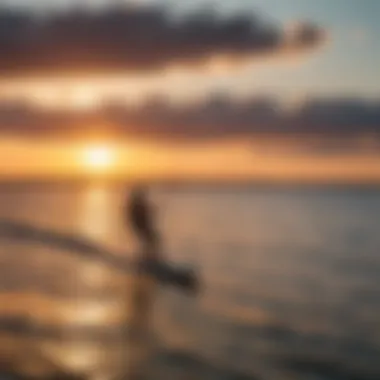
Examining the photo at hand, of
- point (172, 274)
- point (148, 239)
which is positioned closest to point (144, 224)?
point (148, 239)

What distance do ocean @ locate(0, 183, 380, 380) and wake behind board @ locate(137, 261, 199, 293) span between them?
0.07ft

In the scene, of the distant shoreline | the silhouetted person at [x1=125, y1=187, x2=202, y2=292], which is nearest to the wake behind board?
the silhouetted person at [x1=125, y1=187, x2=202, y2=292]

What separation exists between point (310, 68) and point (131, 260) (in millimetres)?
733

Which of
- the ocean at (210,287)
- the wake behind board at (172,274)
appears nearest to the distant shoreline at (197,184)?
the ocean at (210,287)

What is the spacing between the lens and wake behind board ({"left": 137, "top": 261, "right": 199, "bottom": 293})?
8.00ft

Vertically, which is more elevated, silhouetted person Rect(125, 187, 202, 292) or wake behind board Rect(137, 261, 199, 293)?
silhouetted person Rect(125, 187, 202, 292)

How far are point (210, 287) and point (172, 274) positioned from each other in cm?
12

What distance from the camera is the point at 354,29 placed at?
2.41 meters

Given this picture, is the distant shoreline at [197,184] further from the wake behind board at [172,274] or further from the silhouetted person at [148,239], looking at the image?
Result: the wake behind board at [172,274]

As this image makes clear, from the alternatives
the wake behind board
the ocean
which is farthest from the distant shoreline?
the wake behind board

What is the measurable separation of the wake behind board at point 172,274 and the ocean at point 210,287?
0.02 meters

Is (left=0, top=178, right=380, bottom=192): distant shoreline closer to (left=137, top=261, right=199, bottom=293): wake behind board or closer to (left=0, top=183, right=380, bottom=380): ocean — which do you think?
(left=0, top=183, right=380, bottom=380): ocean

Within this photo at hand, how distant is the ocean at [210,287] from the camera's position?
2.44 m

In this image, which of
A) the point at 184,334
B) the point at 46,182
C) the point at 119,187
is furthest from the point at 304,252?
the point at 46,182
